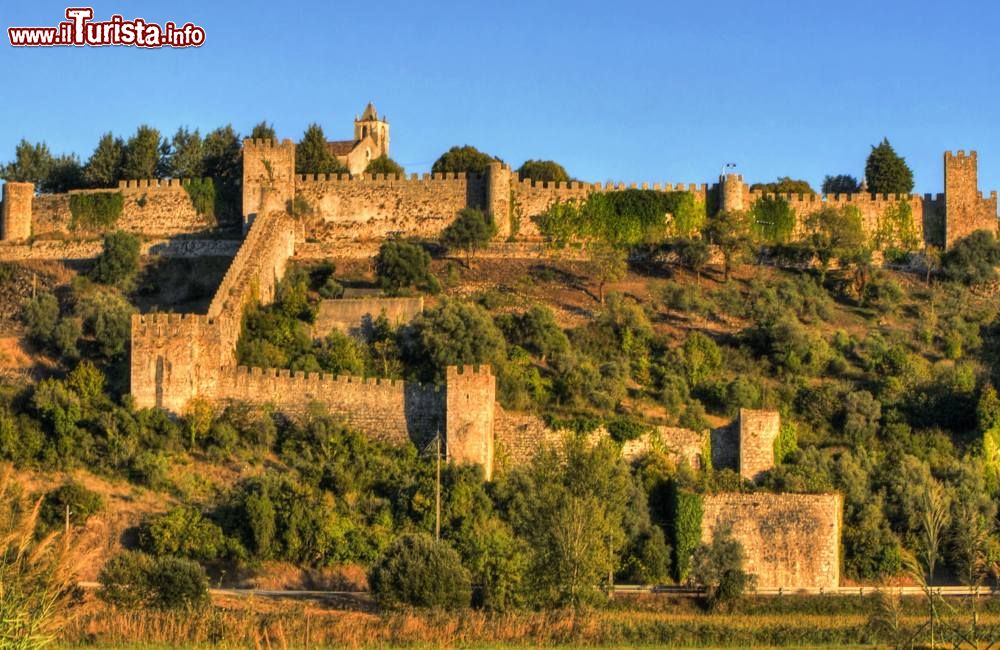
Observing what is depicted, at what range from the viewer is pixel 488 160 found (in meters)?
62.4

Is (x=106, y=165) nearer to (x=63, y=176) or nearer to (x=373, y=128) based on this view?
(x=63, y=176)

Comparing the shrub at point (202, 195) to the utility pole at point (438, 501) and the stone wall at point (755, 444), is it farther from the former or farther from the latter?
the stone wall at point (755, 444)

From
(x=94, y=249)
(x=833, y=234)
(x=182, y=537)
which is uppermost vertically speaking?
(x=833, y=234)

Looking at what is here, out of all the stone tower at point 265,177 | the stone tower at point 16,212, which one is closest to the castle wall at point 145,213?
the stone tower at point 16,212

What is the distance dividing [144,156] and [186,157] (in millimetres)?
1166

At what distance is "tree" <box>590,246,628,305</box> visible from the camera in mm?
50344

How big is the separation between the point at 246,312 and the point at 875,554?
15.3 m

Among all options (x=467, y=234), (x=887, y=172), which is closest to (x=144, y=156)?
(x=467, y=234)

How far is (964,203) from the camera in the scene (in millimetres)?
53781

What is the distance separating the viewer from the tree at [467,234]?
51625 mm

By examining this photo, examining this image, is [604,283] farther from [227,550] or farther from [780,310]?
[227,550]

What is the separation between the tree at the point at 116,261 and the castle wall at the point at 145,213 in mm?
2795

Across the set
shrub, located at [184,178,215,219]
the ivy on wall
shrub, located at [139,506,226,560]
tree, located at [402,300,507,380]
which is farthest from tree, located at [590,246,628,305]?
shrub, located at [139,506,226,560]

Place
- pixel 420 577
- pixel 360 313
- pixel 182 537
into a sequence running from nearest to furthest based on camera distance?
pixel 420 577
pixel 182 537
pixel 360 313
